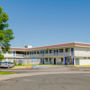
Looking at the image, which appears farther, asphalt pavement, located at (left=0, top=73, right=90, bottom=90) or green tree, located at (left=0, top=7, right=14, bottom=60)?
green tree, located at (left=0, top=7, right=14, bottom=60)

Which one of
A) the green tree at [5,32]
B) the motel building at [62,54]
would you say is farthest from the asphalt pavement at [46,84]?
the motel building at [62,54]

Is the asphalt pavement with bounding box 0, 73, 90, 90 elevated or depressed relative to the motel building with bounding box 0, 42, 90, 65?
depressed

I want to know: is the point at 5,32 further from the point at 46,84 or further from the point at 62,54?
A: the point at 62,54

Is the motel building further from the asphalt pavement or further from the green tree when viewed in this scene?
the asphalt pavement

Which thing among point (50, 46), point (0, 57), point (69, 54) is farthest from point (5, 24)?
point (50, 46)

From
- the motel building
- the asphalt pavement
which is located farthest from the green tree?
the motel building

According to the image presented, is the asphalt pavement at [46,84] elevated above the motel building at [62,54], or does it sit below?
below

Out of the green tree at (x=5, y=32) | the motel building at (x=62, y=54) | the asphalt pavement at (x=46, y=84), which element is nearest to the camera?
the asphalt pavement at (x=46, y=84)

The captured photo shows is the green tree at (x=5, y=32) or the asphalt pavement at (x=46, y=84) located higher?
the green tree at (x=5, y=32)

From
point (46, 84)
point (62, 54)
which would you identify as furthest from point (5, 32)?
point (62, 54)

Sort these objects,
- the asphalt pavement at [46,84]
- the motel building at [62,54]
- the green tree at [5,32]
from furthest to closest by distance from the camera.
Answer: the motel building at [62,54] → the green tree at [5,32] → the asphalt pavement at [46,84]

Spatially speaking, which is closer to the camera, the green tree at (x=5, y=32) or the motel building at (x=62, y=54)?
the green tree at (x=5, y=32)

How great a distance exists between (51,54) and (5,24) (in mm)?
32005

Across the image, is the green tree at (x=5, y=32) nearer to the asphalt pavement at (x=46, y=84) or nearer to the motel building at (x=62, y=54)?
the asphalt pavement at (x=46, y=84)
